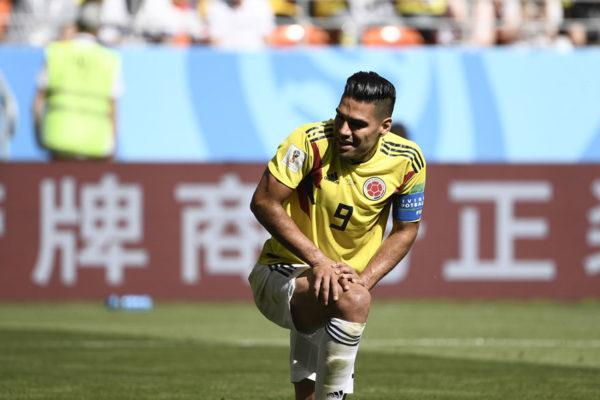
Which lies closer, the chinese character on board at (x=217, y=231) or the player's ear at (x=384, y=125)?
the player's ear at (x=384, y=125)

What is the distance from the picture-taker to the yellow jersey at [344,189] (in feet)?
18.1

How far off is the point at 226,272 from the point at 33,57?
3979mm

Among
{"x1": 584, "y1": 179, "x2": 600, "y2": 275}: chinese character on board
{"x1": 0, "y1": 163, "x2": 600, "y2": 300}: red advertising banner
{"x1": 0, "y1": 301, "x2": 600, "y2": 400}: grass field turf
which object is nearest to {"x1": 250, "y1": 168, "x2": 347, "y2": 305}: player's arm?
{"x1": 0, "y1": 301, "x2": 600, "y2": 400}: grass field turf

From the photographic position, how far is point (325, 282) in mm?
5336

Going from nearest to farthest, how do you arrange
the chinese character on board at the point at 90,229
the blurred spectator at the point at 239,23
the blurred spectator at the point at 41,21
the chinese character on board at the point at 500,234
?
the chinese character on board at the point at 90,229
the chinese character on board at the point at 500,234
the blurred spectator at the point at 239,23
the blurred spectator at the point at 41,21

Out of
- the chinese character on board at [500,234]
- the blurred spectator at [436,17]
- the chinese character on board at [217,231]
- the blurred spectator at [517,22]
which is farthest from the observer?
the blurred spectator at [517,22]

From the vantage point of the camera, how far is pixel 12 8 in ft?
54.9

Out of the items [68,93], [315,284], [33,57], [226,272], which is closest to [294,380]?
[315,284]

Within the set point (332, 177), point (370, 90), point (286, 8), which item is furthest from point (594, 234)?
point (370, 90)

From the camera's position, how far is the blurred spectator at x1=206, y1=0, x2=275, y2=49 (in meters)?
15.4

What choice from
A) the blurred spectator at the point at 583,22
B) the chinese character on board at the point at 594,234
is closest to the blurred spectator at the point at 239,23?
the blurred spectator at the point at 583,22

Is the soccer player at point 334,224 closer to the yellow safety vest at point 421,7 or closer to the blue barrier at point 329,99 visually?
the blue barrier at point 329,99

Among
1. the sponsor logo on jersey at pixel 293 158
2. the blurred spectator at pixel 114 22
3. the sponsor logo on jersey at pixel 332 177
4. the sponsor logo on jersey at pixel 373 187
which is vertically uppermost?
the sponsor logo on jersey at pixel 293 158

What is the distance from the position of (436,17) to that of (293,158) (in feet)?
37.4
